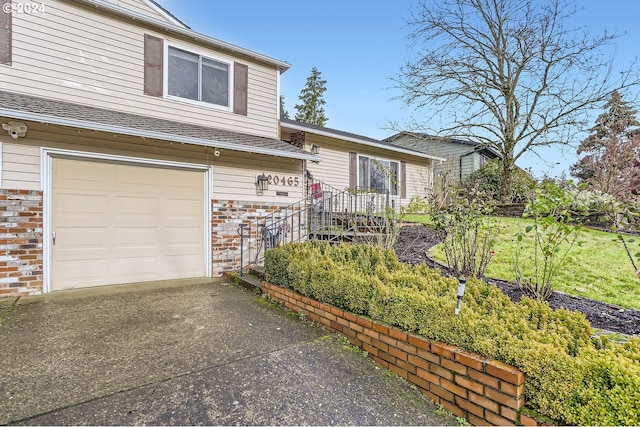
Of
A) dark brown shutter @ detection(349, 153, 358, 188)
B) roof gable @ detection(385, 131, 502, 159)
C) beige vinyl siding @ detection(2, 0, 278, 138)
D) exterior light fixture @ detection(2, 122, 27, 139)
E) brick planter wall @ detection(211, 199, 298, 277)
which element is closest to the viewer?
exterior light fixture @ detection(2, 122, 27, 139)

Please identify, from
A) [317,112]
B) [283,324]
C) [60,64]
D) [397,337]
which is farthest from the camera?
[317,112]

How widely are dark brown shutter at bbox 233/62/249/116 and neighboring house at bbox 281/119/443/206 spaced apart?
214 centimetres

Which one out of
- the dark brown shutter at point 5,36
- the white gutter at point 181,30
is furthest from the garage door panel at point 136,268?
the white gutter at point 181,30

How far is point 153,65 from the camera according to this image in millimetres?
6188

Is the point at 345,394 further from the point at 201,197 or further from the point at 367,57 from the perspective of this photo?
the point at 367,57

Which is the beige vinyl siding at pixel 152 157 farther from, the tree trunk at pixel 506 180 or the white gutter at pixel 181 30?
the tree trunk at pixel 506 180

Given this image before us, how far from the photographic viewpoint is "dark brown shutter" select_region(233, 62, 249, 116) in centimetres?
709

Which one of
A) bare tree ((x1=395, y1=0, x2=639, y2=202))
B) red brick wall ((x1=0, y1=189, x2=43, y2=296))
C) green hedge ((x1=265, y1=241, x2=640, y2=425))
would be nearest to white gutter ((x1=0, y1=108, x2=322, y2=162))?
red brick wall ((x1=0, y1=189, x2=43, y2=296))

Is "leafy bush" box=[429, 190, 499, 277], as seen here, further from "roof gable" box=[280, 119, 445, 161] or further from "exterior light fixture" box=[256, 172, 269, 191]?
"roof gable" box=[280, 119, 445, 161]

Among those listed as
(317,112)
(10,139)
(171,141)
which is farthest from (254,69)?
(317,112)

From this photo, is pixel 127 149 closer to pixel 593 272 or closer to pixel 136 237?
pixel 136 237

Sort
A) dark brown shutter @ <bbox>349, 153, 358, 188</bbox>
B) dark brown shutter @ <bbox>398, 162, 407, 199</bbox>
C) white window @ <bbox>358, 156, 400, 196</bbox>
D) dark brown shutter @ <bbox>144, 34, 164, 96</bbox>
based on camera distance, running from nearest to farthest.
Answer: dark brown shutter @ <bbox>144, 34, 164, 96</bbox>
dark brown shutter @ <bbox>349, 153, 358, 188</bbox>
white window @ <bbox>358, 156, 400, 196</bbox>
dark brown shutter @ <bbox>398, 162, 407, 199</bbox>

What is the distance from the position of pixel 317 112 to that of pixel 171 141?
2605cm

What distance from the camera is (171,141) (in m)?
5.62
